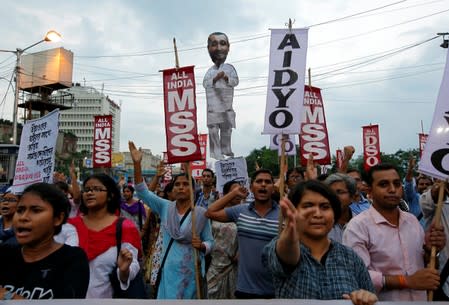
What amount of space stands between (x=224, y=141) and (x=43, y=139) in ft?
15.8

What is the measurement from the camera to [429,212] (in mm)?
3445

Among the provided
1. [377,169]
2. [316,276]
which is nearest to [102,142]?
[377,169]

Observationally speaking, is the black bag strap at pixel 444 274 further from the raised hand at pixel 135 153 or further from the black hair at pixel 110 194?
the raised hand at pixel 135 153

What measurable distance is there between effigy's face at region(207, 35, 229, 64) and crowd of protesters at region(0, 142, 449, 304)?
4.57m

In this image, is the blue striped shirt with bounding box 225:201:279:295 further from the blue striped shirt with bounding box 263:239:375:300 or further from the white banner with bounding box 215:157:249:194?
the white banner with bounding box 215:157:249:194

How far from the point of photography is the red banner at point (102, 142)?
9.80 m

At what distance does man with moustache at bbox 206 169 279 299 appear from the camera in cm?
349

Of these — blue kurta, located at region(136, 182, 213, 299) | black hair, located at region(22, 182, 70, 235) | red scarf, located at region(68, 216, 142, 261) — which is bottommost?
blue kurta, located at region(136, 182, 213, 299)

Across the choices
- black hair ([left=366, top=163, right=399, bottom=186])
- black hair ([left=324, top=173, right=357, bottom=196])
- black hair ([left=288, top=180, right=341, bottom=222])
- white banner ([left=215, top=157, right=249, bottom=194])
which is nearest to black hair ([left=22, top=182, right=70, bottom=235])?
black hair ([left=288, top=180, right=341, bottom=222])

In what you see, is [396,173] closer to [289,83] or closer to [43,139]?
[289,83]

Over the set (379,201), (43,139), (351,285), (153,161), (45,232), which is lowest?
(351,285)

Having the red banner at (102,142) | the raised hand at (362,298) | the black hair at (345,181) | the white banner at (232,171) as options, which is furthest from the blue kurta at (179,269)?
the red banner at (102,142)

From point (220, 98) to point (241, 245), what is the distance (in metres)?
5.52

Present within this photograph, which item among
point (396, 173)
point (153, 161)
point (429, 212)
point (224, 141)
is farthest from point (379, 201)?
point (153, 161)
